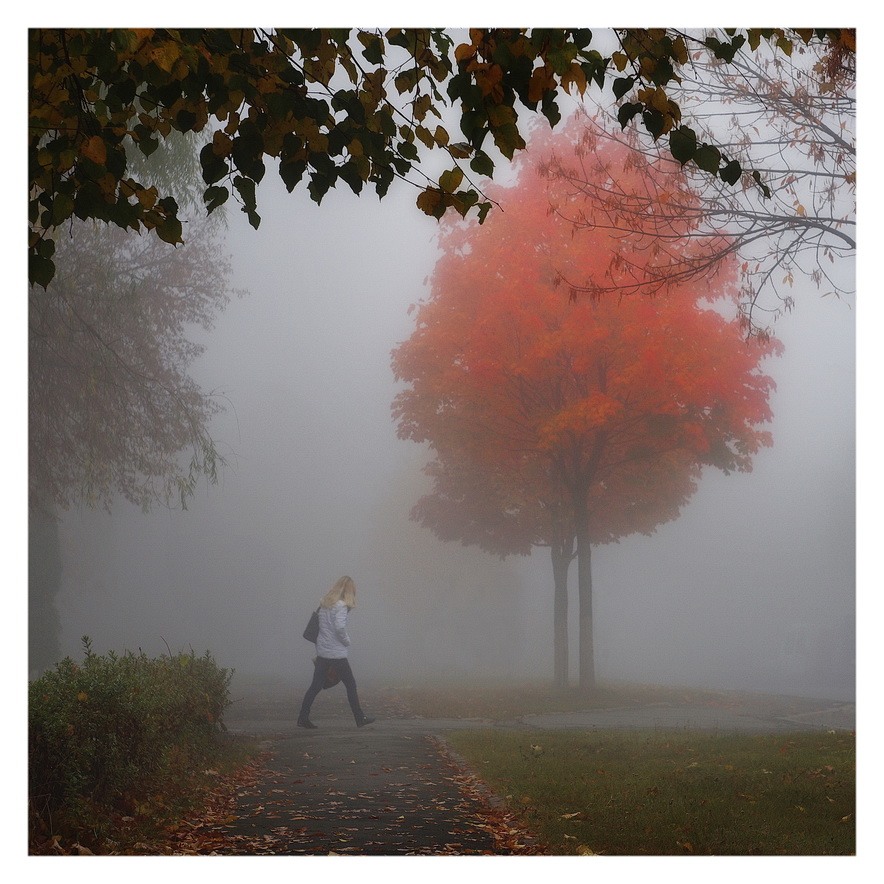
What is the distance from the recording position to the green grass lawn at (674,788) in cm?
548

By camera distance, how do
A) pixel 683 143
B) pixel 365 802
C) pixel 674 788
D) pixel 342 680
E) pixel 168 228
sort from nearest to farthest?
1. pixel 683 143
2. pixel 168 228
3. pixel 365 802
4. pixel 674 788
5. pixel 342 680

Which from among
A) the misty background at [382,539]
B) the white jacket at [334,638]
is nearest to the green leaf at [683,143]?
the misty background at [382,539]

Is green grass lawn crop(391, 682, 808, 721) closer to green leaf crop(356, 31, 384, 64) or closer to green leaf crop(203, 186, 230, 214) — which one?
green leaf crop(203, 186, 230, 214)

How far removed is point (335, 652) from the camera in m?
6.91

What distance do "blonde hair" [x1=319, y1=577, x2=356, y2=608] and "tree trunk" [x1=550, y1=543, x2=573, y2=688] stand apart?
1714 millimetres

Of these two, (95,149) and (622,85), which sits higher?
(622,85)

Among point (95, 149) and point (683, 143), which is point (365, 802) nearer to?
point (95, 149)

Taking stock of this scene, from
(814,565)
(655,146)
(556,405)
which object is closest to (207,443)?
(556,405)

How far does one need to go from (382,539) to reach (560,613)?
168 centimetres

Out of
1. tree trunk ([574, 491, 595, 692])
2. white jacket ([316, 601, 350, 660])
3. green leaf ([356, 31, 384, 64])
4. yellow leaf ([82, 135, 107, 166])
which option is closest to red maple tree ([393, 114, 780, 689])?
tree trunk ([574, 491, 595, 692])

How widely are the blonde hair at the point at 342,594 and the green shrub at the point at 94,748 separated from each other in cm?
150

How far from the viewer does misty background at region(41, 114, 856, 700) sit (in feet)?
23.0

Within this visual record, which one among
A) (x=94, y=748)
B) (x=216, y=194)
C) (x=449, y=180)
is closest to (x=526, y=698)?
(x=94, y=748)
